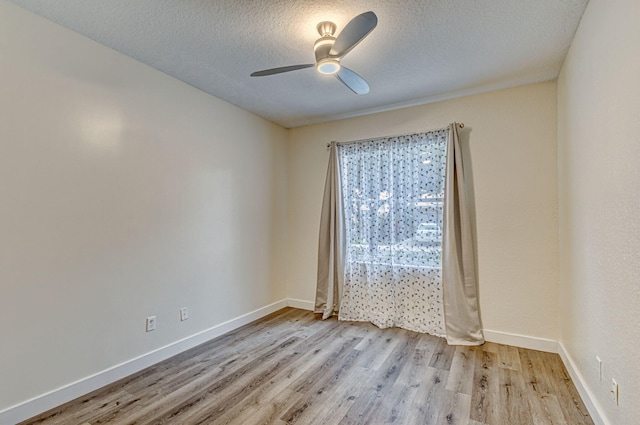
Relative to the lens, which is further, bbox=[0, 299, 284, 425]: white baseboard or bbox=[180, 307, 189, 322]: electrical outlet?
bbox=[180, 307, 189, 322]: electrical outlet

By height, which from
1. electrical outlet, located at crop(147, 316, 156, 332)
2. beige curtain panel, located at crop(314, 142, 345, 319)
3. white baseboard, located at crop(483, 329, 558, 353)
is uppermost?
beige curtain panel, located at crop(314, 142, 345, 319)

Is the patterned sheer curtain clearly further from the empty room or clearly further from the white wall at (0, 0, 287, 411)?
the white wall at (0, 0, 287, 411)

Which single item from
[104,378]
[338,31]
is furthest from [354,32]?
[104,378]

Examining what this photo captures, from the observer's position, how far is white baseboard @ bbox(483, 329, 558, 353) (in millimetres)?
2764

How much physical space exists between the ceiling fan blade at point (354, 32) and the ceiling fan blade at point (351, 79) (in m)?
0.23

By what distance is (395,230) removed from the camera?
3486mm

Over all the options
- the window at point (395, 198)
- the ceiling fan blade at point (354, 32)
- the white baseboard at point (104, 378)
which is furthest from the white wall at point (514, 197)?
the white baseboard at point (104, 378)

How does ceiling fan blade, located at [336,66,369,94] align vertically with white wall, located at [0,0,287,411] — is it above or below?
above

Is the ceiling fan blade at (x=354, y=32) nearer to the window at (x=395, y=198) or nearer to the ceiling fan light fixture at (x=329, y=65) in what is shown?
the ceiling fan light fixture at (x=329, y=65)

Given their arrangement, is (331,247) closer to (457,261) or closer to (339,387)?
(457,261)

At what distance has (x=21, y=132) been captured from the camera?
1895 mm

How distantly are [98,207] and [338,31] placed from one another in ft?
6.84

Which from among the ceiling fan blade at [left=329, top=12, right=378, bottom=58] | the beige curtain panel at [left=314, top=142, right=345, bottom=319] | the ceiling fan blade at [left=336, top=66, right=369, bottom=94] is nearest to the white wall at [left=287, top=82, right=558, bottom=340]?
the beige curtain panel at [left=314, top=142, right=345, bottom=319]

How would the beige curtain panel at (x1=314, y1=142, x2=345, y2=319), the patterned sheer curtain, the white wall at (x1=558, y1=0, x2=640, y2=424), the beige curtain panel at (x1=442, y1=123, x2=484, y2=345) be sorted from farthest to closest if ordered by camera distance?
the beige curtain panel at (x1=314, y1=142, x2=345, y2=319), the patterned sheer curtain, the beige curtain panel at (x1=442, y1=123, x2=484, y2=345), the white wall at (x1=558, y1=0, x2=640, y2=424)
